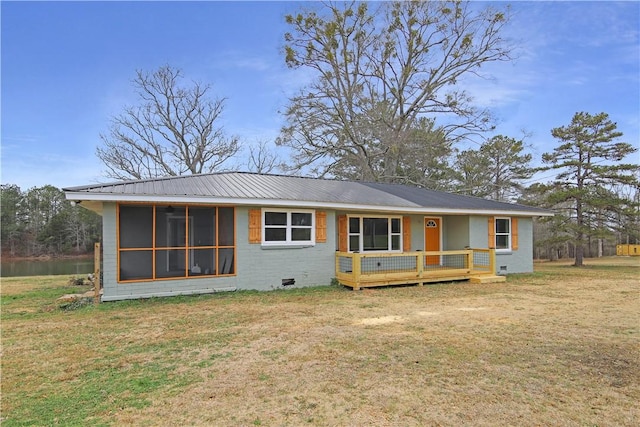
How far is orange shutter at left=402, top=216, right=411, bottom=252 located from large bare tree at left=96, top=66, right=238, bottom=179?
58.3 feet

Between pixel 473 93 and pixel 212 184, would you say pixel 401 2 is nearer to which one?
pixel 473 93

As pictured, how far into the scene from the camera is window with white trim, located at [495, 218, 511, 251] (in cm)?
1406

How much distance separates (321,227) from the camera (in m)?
10.8

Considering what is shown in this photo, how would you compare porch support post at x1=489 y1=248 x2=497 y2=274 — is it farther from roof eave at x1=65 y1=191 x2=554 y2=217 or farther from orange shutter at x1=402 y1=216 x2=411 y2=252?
orange shutter at x1=402 y1=216 x2=411 y2=252

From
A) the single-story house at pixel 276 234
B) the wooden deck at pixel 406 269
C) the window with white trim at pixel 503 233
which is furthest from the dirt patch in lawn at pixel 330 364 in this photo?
the window with white trim at pixel 503 233

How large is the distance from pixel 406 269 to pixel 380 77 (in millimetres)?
15980

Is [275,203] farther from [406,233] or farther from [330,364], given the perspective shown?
[330,364]

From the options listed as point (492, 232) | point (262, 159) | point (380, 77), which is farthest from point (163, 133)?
point (492, 232)

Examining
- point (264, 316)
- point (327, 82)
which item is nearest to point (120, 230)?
point (264, 316)

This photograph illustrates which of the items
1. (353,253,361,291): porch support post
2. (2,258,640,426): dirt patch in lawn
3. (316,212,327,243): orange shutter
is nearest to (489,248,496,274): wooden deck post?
(2,258,640,426): dirt patch in lawn

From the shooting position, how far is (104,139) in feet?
83.8

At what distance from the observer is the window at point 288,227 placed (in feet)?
33.1

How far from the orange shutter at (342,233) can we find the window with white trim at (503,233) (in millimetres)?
6083

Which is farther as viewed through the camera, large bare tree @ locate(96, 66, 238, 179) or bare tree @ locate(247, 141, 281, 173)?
bare tree @ locate(247, 141, 281, 173)
